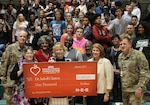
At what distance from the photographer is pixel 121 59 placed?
653 centimetres

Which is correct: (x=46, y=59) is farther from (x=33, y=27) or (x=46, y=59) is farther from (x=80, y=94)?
(x=33, y=27)

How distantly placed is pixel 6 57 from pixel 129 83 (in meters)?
2.15

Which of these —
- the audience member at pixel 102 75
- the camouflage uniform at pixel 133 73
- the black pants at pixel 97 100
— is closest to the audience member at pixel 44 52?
the audience member at pixel 102 75

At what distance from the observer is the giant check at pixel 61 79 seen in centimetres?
641

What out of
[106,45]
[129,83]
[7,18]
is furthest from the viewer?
[7,18]

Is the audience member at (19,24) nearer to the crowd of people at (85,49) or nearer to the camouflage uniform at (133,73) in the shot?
the crowd of people at (85,49)

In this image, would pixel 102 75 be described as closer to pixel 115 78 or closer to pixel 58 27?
pixel 115 78

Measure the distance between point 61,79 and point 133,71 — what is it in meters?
1.17

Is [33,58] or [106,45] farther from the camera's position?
[106,45]

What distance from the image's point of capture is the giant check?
6410mm

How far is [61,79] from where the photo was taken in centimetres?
645

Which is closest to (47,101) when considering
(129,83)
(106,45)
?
(129,83)

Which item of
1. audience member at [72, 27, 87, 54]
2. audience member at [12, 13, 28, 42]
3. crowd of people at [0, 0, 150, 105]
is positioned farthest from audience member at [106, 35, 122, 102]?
audience member at [12, 13, 28, 42]

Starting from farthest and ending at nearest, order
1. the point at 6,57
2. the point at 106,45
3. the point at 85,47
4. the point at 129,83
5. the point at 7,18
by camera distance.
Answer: the point at 7,18
the point at 106,45
the point at 85,47
the point at 6,57
the point at 129,83
